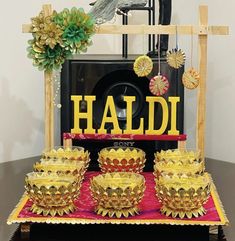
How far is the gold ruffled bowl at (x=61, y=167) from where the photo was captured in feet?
3.10

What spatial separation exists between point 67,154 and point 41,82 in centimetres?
43

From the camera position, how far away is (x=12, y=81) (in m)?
1.38

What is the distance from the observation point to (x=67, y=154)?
1.06 m

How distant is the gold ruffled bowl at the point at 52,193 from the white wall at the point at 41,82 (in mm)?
518

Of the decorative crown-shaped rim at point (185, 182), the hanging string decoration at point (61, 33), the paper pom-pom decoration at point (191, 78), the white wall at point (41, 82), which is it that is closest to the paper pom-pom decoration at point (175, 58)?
the paper pom-pom decoration at point (191, 78)

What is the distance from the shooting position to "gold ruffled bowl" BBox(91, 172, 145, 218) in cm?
84

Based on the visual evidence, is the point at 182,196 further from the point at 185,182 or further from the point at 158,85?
the point at 158,85

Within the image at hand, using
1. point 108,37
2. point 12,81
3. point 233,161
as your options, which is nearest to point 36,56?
point 12,81

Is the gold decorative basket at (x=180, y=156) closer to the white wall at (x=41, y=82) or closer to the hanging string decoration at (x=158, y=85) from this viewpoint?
the hanging string decoration at (x=158, y=85)

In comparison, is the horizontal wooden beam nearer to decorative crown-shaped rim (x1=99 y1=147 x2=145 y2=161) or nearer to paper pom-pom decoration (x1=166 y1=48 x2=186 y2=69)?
paper pom-pom decoration (x1=166 y1=48 x2=186 y2=69)

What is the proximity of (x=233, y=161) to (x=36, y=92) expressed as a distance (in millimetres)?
539

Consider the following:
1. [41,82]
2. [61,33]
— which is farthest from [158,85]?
[41,82]

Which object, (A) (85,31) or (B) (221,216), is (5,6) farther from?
(B) (221,216)

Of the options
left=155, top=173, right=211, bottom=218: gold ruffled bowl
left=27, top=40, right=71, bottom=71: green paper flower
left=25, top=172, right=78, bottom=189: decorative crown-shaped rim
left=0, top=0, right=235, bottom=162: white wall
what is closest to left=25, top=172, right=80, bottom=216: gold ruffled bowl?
left=25, top=172, right=78, bottom=189: decorative crown-shaped rim
